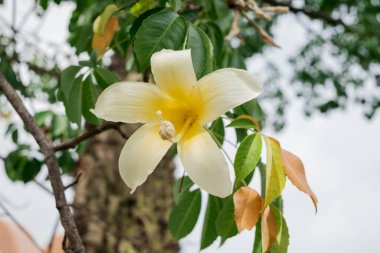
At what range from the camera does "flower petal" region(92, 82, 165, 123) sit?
0.62 m

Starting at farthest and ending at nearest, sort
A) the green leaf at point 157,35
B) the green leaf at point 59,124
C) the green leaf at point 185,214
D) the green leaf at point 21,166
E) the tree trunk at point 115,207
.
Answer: the tree trunk at point 115,207, the green leaf at point 59,124, the green leaf at point 21,166, the green leaf at point 185,214, the green leaf at point 157,35

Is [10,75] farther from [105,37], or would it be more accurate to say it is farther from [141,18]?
[141,18]

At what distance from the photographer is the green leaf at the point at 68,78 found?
87 centimetres

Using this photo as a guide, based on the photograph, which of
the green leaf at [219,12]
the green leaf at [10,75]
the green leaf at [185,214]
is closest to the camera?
the green leaf at [185,214]

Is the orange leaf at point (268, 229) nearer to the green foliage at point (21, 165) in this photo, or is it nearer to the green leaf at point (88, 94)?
the green leaf at point (88, 94)

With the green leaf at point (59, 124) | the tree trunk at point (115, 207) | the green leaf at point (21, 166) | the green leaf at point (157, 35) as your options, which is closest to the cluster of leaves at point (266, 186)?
the green leaf at point (157, 35)

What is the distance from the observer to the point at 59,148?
914 mm

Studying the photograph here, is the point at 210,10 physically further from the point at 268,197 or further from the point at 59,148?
the point at 268,197

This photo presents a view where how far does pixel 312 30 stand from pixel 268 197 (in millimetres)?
3188

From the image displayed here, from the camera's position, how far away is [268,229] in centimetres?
61

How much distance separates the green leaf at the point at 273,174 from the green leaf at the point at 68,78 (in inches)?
15.4

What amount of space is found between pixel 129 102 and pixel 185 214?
0.34 meters

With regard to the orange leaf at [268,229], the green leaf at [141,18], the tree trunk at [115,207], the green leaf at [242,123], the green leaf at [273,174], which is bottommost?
the tree trunk at [115,207]

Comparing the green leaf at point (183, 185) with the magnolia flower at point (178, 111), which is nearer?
the magnolia flower at point (178, 111)
